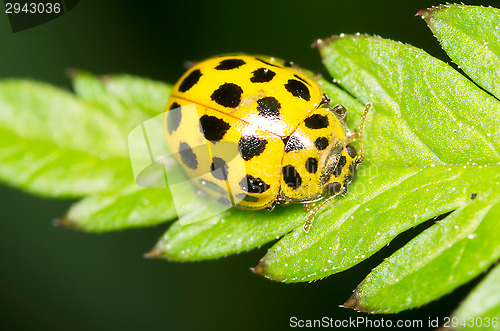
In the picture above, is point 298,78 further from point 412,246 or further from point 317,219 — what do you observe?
point 412,246

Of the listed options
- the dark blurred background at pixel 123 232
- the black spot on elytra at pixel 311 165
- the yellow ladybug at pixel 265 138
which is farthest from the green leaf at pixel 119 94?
the black spot on elytra at pixel 311 165

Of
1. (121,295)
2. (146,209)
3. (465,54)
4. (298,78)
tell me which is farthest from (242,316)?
(465,54)

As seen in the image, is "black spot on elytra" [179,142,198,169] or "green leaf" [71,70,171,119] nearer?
"black spot on elytra" [179,142,198,169]

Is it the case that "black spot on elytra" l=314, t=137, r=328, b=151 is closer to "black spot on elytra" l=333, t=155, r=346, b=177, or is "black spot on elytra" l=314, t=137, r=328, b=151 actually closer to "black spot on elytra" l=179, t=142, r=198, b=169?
"black spot on elytra" l=333, t=155, r=346, b=177

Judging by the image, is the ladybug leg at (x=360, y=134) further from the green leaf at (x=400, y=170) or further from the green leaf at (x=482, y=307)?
the green leaf at (x=482, y=307)

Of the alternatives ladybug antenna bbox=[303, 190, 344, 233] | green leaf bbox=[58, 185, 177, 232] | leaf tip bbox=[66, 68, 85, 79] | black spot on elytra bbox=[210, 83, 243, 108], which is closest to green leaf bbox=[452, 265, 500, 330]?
ladybug antenna bbox=[303, 190, 344, 233]

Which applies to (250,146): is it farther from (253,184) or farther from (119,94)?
(119,94)

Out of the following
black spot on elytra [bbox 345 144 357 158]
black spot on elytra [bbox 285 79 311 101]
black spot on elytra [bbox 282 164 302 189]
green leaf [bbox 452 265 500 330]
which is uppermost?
black spot on elytra [bbox 285 79 311 101]
